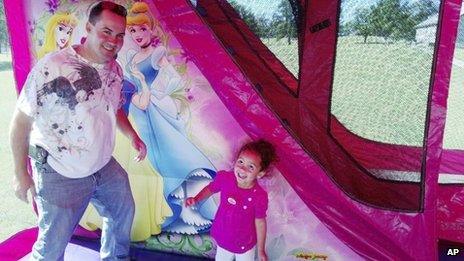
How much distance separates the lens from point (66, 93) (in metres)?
1.41

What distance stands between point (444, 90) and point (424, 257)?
1.86 ft

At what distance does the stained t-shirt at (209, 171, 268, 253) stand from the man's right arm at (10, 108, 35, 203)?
65cm

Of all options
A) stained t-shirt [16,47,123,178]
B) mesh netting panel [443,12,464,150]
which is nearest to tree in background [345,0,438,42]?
mesh netting panel [443,12,464,150]

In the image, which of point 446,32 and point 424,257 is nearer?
point 446,32

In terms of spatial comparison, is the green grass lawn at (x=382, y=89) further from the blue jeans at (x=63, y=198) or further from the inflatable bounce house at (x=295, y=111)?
the blue jeans at (x=63, y=198)

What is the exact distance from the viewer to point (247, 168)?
5.10 ft

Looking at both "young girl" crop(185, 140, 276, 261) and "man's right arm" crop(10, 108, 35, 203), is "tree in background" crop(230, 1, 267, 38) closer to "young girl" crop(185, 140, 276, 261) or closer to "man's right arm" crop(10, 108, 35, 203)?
"young girl" crop(185, 140, 276, 261)

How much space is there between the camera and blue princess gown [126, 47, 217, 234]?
1.65 meters

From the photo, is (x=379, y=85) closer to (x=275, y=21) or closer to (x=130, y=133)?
(x=275, y=21)

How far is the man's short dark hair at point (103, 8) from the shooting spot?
4.89 ft

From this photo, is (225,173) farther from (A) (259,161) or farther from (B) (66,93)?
(B) (66,93)

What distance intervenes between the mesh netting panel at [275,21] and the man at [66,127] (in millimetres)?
445

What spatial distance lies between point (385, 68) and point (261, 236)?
74 centimetres

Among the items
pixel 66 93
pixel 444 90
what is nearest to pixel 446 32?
pixel 444 90
